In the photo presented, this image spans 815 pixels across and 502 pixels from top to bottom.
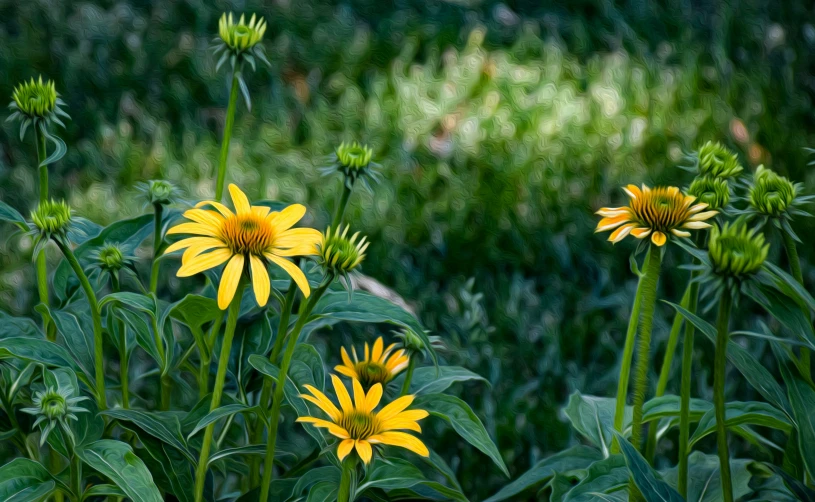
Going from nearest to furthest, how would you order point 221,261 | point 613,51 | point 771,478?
1. point 221,261
2. point 771,478
3. point 613,51

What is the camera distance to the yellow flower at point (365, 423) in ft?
4.43

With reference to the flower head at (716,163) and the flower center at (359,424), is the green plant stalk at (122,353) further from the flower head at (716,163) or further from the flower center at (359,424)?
the flower head at (716,163)

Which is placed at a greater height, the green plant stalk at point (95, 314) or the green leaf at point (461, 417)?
the green plant stalk at point (95, 314)

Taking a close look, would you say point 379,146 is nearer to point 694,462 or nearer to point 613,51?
point 613,51

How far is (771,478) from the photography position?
1.68 metres

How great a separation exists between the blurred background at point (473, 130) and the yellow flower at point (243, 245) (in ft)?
3.21

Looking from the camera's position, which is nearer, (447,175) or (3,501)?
(3,501)

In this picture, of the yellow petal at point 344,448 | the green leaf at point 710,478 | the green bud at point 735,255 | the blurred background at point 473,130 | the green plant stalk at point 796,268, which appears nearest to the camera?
the green bud at point 735,255

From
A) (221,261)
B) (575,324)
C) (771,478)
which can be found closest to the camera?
(221,261)

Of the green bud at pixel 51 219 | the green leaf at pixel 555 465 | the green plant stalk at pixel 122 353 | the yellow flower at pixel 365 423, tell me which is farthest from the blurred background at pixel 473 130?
the green bud at pixel 51 219

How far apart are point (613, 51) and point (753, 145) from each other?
0.87 m

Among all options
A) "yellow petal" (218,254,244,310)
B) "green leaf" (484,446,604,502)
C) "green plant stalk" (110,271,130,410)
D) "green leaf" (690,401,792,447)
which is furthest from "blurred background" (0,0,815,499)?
"yellow petal" (218,254,244,310)

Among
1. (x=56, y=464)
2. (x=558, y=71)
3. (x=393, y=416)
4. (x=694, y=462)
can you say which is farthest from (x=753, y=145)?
(x=56, y=464)

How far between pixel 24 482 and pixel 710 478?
4.04ft
